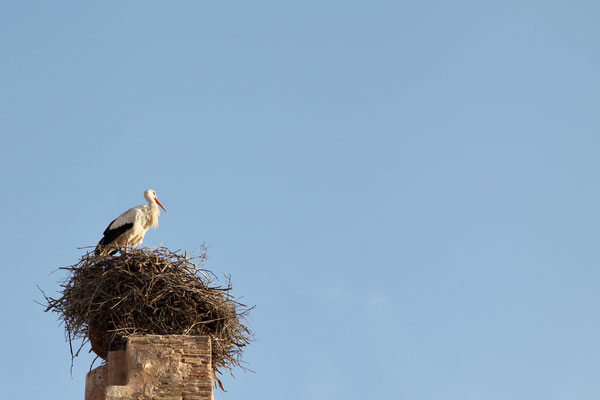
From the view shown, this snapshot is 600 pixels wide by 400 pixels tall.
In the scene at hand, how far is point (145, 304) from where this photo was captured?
28.2ft

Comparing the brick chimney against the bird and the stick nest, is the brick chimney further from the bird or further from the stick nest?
the bird

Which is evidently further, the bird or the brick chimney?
the bird

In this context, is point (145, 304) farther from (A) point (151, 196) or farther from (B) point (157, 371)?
(A) point (151, 196)

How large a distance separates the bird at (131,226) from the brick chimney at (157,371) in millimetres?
3465

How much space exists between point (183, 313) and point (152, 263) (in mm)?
704

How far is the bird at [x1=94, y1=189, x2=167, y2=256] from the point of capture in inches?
465

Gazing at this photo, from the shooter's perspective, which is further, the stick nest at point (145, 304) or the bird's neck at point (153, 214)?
the bird's neck at point (153, 214)

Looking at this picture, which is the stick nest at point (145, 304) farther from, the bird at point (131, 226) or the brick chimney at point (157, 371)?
the bird at point (131, 226)

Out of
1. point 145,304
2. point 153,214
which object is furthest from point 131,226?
point 145,304

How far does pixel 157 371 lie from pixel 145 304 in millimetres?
824

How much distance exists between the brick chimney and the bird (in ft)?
11.4

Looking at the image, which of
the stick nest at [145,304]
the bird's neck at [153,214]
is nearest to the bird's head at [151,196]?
the bird's neck at [153,214]

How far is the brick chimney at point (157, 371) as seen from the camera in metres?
7.86

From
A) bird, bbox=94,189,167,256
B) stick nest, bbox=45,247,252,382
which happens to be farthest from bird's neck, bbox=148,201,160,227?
stick nest, bbox=45,247,252,382
